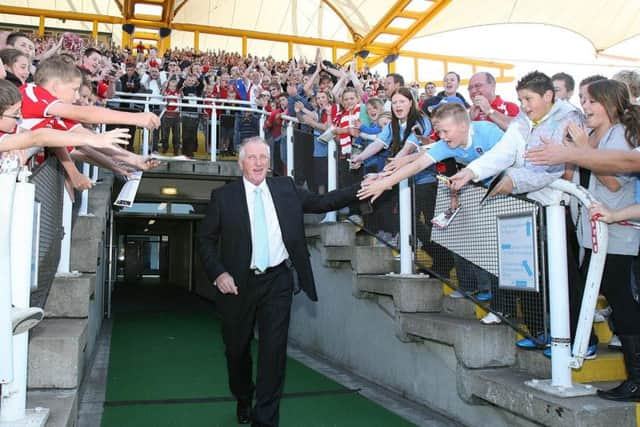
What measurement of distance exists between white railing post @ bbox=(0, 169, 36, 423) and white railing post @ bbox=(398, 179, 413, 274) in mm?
3281

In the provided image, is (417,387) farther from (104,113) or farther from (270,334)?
(104,113)

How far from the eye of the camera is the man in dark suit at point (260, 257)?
3.90 m

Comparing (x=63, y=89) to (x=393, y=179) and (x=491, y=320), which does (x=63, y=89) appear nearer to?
(x=393, y=179)

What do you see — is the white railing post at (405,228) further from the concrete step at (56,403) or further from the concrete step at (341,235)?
the concrete step at (56,403)

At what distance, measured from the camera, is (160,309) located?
43.9ft

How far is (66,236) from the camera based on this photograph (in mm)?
4367

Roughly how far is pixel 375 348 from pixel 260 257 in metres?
2.31

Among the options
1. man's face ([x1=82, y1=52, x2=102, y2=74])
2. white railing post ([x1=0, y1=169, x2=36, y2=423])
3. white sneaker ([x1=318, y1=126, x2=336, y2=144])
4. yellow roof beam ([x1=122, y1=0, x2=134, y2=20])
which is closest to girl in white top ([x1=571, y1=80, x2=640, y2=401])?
white railing post ([x1=0, y1=169, x2=36, y2=423])

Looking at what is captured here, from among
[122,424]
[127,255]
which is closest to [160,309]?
[122,424]

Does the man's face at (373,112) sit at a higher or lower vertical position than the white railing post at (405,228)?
higher

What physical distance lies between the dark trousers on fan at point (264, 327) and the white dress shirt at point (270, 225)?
2.7 inches

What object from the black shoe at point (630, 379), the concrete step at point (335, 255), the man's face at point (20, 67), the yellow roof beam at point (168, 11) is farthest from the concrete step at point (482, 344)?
the yellow roof beam at point (168, 11)

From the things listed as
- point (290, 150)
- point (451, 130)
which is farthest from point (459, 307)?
point (290, 150)

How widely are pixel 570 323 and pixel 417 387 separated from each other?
1.86 meters
